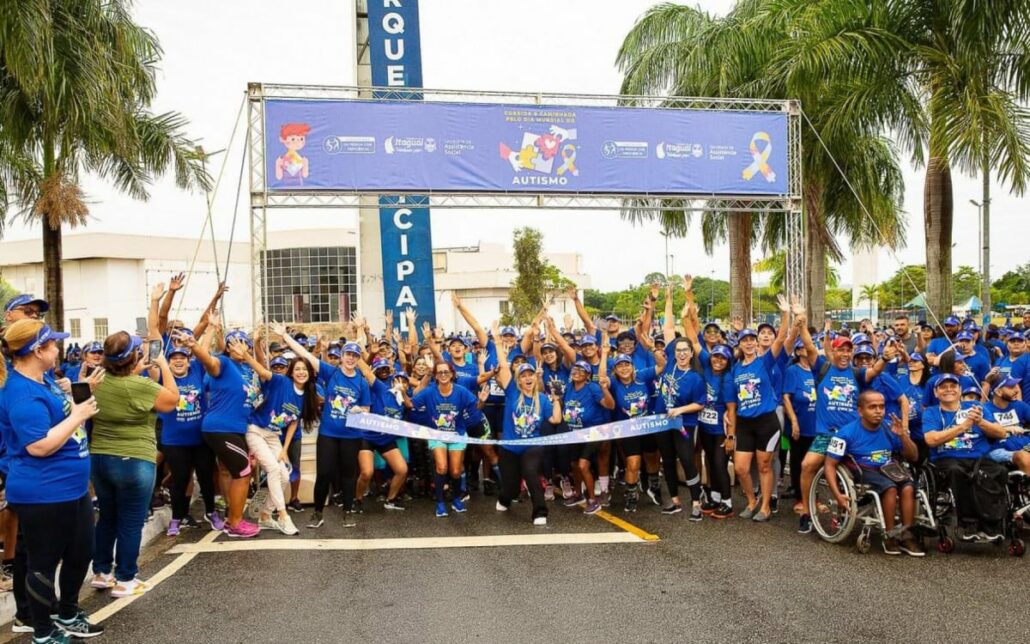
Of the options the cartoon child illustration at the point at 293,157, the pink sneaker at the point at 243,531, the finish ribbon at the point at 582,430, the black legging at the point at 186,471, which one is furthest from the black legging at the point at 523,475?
the cartoon child illustration at the point at 293,157

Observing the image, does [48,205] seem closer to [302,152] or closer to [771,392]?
[302,152]

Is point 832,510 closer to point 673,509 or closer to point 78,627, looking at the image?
point 673,509

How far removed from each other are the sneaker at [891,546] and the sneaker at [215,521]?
19.9ft

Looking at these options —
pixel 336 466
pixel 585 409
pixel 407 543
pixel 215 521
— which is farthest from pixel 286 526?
pixel 585 409

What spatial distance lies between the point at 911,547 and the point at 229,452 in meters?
6.07

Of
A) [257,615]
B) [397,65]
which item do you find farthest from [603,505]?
[397,65]

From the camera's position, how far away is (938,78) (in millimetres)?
14297

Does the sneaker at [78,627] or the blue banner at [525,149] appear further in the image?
the blue banner at [525,149]

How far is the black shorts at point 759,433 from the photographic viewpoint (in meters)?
8.41

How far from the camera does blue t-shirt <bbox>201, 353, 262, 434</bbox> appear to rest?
7.99m

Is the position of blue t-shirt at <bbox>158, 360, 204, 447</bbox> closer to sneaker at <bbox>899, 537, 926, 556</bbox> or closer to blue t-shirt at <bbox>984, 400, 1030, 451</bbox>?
sneaker at <bbox>899, 537, 926, 556</bbox>

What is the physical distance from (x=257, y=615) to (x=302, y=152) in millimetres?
9726

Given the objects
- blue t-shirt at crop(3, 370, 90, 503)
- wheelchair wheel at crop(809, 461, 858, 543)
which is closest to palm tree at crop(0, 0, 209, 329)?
blue t-shirt at crop(3, 370, 90, 503)

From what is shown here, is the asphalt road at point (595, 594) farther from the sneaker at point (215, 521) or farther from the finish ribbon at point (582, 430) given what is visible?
the finish ribbon at point (582, 430)
